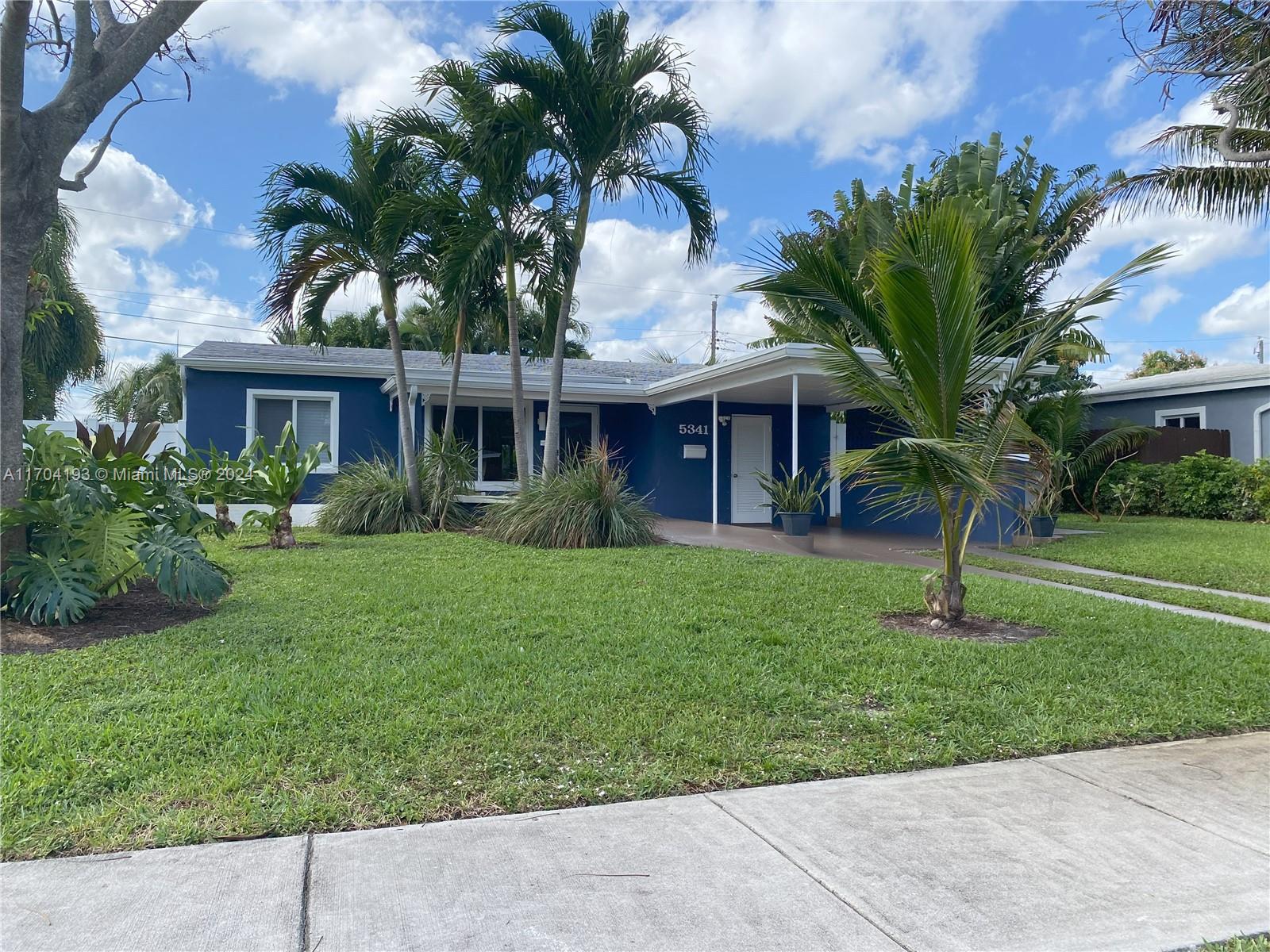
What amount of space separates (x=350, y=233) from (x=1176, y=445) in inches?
701

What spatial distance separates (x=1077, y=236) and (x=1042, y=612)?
1436cm

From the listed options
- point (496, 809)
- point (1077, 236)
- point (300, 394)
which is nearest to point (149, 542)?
point (496, 809)

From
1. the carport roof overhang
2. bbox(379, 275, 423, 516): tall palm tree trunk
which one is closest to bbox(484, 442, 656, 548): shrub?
bbox(379, 275, 423, 516): tall palm tree trunk

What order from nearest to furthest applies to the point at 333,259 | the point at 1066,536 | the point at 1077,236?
the point at 333,259 < the point at 1066,536 < the point at 1077,236

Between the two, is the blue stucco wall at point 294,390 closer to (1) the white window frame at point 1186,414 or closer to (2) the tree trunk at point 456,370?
(2) the tree trunk at point 456,370

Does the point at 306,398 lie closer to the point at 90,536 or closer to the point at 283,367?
the point at 283,367

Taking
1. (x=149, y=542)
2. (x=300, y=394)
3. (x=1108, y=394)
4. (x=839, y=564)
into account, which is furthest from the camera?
(x=1108, y=394)

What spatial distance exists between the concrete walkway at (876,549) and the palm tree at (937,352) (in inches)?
98.1

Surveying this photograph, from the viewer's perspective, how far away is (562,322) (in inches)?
475

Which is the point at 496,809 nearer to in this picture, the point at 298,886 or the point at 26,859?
the point at 298,886

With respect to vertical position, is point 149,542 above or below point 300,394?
below

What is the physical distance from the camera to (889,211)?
1748 centimetres

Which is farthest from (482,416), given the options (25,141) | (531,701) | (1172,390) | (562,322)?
(1172,390)

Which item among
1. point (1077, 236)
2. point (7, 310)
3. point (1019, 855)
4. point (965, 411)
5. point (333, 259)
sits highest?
point (1077, 236)
